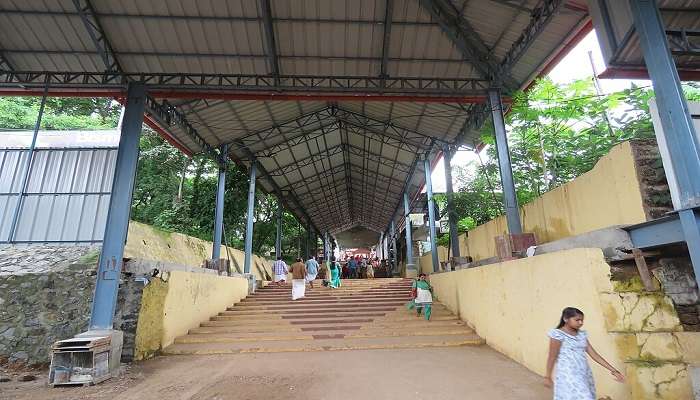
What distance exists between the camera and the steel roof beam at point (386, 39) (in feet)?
21.8

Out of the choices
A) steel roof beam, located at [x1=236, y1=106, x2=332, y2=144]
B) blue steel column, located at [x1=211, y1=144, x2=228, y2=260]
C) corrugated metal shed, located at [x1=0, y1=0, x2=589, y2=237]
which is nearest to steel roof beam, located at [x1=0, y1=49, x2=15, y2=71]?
corrugated metal shed, located at [x1=0, y1=0, x2=589, y2=237]

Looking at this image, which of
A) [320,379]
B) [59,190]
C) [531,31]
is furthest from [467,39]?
[59,190]

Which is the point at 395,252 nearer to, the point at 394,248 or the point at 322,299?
the point at 394,248

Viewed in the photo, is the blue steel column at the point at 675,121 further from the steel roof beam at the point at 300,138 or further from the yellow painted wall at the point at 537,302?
the steel roof beam at the point at 300,138

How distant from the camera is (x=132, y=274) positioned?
19.4ft

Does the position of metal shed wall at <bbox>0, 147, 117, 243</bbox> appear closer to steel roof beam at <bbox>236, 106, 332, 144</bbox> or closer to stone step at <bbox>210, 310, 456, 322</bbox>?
stone step at <bbox>210, 310, 456, 322</bbox>

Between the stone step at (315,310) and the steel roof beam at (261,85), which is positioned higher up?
the steel roof beam at (261,85)

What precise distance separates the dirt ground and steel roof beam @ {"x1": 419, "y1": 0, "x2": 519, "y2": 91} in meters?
5.58

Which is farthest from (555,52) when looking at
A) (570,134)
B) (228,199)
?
(228,199)

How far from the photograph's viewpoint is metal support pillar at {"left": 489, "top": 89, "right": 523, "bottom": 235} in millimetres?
6738

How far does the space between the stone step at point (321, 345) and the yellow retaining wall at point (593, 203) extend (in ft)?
8.13

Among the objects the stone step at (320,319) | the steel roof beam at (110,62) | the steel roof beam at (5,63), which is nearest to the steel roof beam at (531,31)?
the stone step at (320,319)

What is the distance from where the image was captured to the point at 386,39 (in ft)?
23.5

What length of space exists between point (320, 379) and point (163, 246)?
7.32 m
